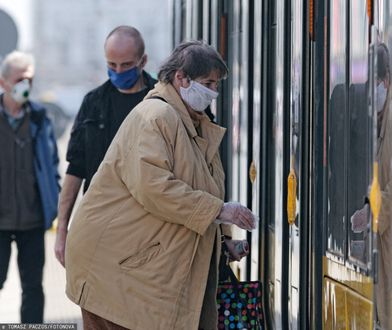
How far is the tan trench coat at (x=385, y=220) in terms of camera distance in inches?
137

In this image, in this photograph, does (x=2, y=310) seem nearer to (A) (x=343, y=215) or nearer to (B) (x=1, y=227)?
(B) (x=1, y=227)

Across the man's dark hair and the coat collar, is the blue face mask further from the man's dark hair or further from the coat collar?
the coat collar

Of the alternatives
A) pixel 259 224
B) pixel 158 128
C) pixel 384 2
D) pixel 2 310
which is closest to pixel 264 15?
pixel 259 224

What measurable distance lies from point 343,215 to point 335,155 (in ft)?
0.76

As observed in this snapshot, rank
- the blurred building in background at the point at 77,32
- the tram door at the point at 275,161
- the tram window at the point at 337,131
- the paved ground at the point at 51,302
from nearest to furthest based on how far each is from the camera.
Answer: the tram window at the point at 337,131 < the tram door at the point at 275,161 < the paved ground at the point at 51,302 < the blurred building in background at the point at 77,32

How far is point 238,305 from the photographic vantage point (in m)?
4.41

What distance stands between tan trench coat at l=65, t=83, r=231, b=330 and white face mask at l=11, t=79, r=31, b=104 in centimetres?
295

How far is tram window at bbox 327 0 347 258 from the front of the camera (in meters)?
4.07

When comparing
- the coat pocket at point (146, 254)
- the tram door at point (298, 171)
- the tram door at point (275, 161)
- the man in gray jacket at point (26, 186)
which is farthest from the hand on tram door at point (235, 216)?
the man in gray jacket at point (26, 186)

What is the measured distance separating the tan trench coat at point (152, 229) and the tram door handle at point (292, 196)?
1.26 ft

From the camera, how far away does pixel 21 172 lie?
23.1 ft

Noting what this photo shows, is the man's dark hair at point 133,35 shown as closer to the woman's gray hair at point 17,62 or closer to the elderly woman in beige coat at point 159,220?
the elderly woman in beige coat at point 159,220

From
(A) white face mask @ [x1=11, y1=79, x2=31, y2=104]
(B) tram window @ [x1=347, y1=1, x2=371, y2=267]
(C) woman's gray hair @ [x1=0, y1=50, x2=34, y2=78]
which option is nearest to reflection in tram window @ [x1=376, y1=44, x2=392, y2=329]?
(B) tram window @ [x1=347, y1=1, x2=371, y2=267]

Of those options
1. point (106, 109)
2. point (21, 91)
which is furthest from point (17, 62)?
point (106, 109)
